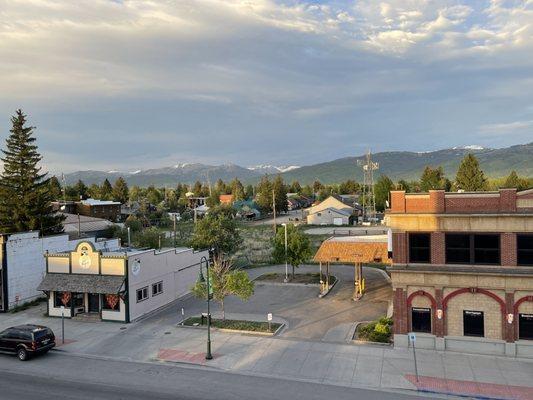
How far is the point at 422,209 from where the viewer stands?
26.6 metres

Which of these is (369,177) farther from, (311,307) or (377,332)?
(377,332)

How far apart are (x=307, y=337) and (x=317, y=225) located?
8139 cm

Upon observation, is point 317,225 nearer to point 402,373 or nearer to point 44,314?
point 44,314

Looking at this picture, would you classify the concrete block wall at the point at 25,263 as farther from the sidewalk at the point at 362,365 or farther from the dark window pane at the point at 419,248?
the dark window pane at the point at 419,248

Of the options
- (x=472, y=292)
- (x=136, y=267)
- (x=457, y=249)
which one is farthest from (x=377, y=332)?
(x=136, y=267)

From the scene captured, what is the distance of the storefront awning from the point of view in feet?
106

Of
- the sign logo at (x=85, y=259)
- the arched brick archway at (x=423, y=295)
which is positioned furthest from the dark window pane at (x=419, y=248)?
the sign logo at (x=85, y=259)

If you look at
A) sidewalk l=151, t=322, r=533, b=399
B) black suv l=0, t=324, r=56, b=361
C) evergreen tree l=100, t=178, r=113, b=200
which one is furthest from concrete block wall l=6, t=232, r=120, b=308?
evergreen tree l=100, t=178, r=113, b=200

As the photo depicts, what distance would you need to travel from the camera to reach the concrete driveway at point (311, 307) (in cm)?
3006

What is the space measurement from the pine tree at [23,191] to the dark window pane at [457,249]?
159 feet

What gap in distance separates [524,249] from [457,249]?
343cm

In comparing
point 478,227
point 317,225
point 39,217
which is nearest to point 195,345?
point 478,227

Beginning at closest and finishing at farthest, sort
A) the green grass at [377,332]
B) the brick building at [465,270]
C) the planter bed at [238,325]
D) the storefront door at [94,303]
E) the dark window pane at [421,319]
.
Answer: the brick building at [465,270], the dark window pane at [421,319], the green grass at [377,332], the planter bed at [238,325], the storefront door at [94,303]

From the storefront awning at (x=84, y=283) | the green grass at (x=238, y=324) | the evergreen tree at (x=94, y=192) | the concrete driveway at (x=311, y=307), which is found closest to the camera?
the green grass at (x=238, y=324)
